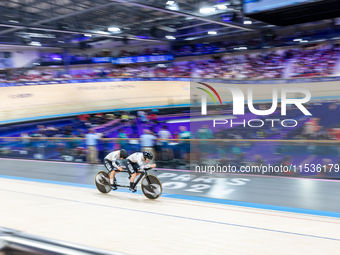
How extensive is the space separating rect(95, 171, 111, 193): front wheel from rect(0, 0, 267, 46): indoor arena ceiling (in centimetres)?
856

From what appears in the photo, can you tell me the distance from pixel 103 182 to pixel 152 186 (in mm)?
1063

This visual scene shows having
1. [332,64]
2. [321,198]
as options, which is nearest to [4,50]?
[332,64]

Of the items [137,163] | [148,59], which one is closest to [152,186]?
[137,163]

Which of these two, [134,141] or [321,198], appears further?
[134,141]

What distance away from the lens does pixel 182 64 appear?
874 inches

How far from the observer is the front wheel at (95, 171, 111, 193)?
17.7 ft

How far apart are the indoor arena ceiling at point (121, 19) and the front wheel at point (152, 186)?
355 inches

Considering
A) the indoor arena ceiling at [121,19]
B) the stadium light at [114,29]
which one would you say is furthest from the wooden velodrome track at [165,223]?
the stadium light at [114,29]

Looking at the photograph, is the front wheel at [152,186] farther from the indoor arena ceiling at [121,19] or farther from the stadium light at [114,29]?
the stadium light at [114,29]

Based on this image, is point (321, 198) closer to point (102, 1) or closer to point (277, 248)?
point (277, 248)

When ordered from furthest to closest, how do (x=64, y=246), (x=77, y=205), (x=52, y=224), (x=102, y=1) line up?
1. (x=102, y=1)
2. (x=77, y=205)
3. (x=52, y=224)
4. (x=64, y=246)

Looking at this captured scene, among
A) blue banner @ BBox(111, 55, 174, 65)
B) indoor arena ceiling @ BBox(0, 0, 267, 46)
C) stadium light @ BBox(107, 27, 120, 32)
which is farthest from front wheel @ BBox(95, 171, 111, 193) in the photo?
blue banner @ BBox(111, 55, 174, 65)

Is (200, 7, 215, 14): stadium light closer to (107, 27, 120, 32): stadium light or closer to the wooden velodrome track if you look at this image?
(107, 27, 120, 32): stadium light

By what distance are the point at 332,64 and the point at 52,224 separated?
15689 mm
